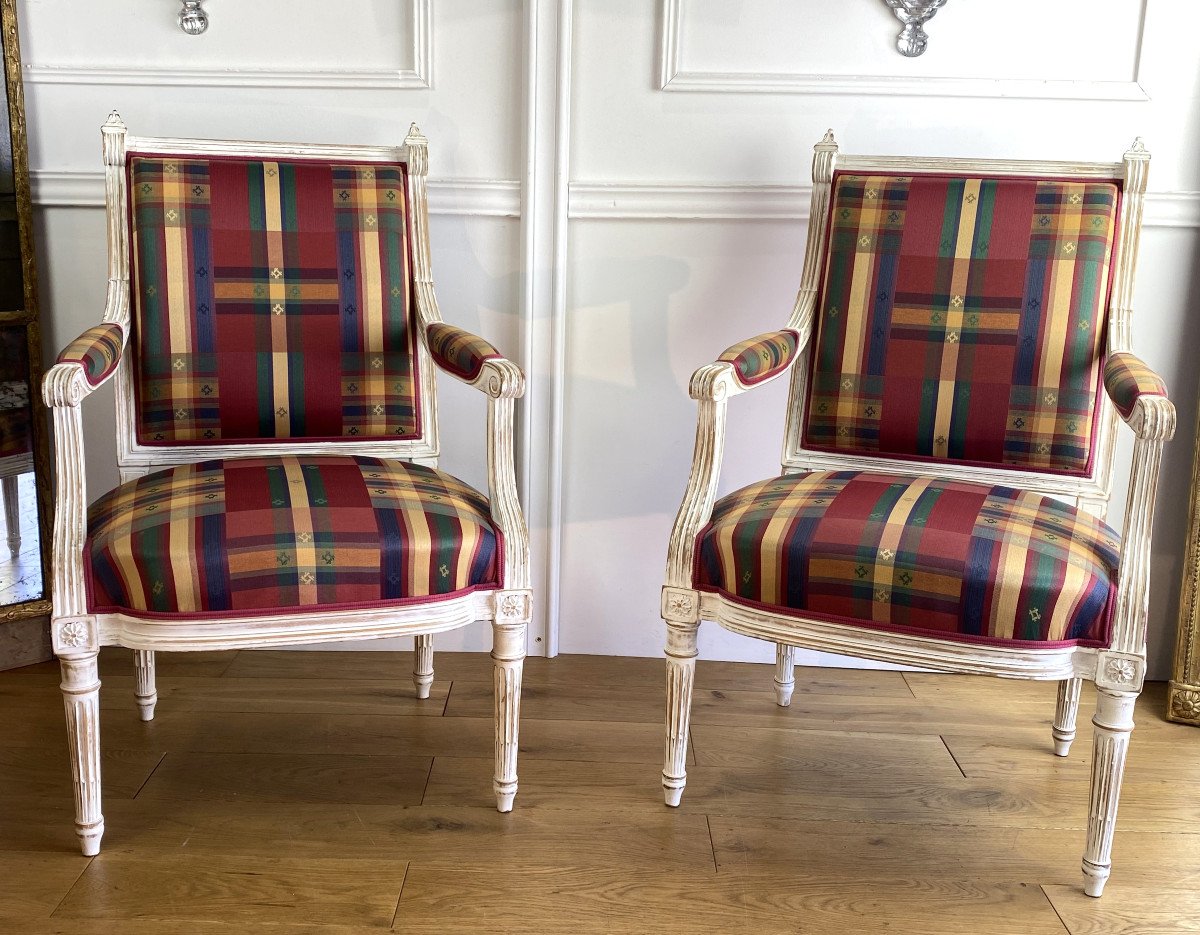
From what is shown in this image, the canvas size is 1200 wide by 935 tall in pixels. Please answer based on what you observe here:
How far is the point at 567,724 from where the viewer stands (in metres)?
1.98

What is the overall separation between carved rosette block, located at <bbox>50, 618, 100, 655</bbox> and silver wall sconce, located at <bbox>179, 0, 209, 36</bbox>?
119cm

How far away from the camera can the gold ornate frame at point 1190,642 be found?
2.04 metres

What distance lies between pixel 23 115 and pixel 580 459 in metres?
1.22

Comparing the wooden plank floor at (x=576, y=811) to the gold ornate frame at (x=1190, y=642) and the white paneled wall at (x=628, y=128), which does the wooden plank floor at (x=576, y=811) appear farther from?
the white paneled wall at (x=628, y=128)

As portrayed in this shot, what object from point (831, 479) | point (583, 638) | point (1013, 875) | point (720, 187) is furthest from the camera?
point (583, 638)

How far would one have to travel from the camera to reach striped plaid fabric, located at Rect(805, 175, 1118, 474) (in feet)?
5.73

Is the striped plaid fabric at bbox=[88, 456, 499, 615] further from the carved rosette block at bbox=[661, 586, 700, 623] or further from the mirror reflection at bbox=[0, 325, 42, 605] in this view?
the mirror reflection at bbox=[0, 325, 42, 605]

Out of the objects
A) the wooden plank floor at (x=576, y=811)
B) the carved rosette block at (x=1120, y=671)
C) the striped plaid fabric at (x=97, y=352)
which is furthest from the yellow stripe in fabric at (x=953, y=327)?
the striped plaid fabric at (x=97, y=352)

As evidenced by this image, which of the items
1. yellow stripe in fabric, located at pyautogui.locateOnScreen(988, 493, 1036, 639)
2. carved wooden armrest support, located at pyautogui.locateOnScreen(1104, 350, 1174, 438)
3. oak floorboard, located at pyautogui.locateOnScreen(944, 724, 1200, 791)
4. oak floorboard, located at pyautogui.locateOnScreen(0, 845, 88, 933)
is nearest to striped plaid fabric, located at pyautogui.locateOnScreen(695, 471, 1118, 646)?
yellow stripe in fabric, located at pyautogui.locateOnScreen(988, 493, 1036, 639)

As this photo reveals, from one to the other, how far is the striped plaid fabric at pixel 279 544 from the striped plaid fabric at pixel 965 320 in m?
0.68

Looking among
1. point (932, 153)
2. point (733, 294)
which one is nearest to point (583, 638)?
point (733, 294)

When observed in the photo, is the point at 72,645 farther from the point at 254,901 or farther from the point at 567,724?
the point at 567,724

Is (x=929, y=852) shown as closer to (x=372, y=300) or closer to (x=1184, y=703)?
(x=1184, y=703)

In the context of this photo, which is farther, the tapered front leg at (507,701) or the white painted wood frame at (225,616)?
the tapered front leg at (507,701)
